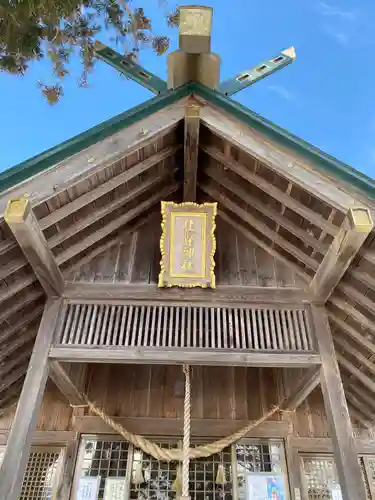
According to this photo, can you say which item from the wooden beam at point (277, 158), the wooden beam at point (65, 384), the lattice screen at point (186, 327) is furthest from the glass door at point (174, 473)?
the wooden beam at point (277, 158)

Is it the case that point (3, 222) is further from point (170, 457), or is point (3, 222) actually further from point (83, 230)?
point (170, 457)

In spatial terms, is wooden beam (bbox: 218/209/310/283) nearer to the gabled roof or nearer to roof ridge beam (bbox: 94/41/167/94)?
the gabled roof

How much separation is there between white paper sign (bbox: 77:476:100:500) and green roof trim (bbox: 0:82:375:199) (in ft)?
11.8

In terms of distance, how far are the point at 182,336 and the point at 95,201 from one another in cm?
167

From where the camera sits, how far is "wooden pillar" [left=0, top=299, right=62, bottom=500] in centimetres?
352

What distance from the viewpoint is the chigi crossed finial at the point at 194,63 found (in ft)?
13.4

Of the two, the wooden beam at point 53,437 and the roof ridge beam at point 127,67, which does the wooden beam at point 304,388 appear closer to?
the wooden beam at point 53,437

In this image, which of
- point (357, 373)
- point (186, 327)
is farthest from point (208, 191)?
point (357, 373)

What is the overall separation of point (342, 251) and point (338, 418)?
1.46 m

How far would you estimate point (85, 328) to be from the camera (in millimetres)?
4402

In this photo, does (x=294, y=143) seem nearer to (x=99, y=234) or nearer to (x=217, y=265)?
(x=217, y=265)

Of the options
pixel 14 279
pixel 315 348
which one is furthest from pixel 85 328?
pixel 315 348

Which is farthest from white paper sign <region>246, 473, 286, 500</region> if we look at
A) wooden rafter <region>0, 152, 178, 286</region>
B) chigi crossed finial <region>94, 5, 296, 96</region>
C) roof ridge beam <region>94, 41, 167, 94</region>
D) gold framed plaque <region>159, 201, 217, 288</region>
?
roof ridge beam <region>94, 41, 167, 94</region>

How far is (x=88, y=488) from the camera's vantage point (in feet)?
17.1
